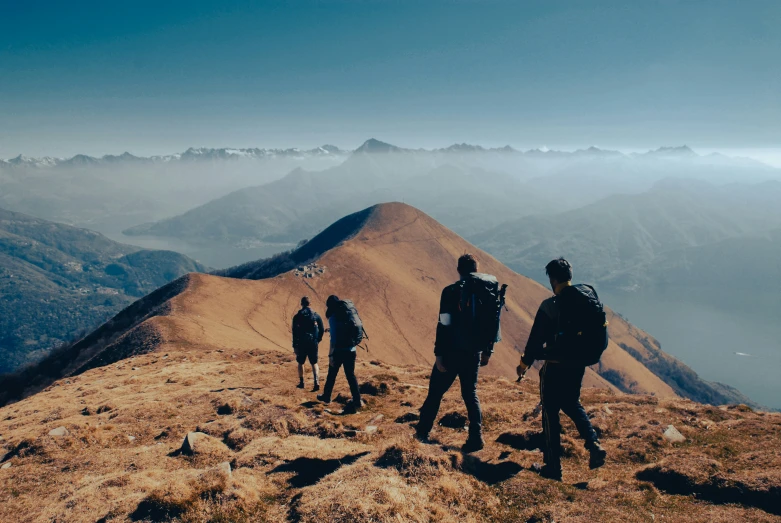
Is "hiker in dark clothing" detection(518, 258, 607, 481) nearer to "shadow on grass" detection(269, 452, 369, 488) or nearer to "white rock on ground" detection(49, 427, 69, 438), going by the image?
"shadow on grass" detection(269, 452, 369, 488)

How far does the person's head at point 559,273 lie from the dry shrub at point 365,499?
160 inches

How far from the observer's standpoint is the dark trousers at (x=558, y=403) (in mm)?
7121

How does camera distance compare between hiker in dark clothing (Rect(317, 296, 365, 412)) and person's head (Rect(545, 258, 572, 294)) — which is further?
hiker in dark clothing (Rect(317, 296, 365, 412))

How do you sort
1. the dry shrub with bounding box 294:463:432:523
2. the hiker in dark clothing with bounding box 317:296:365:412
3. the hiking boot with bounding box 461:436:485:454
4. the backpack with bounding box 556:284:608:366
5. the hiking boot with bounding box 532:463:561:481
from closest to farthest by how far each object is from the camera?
the dry shrub with bounding box 294:463:432:523, the backpack with bounding box 556:284:608:366, the hiking boot with bounding box 532:463:561:481, the hiking boot with bounding box 461:436:485:454, the hiker in dark clothing with bounding box 317:296:365:412

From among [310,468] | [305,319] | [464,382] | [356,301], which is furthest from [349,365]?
[356,301]

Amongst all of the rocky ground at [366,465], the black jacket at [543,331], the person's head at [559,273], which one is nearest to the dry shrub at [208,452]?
the rocky ground at [366,465]

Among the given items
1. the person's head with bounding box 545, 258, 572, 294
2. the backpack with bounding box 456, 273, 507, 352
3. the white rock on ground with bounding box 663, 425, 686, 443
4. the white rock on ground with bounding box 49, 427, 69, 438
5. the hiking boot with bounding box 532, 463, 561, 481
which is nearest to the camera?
the hiking boot with bounding box 532, 463, 561, 481

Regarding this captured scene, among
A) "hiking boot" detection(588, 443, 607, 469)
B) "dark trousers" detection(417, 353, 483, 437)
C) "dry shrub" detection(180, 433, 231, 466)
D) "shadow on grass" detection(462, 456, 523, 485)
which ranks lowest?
"dry shrub" detection(180, 433, 231, 466)

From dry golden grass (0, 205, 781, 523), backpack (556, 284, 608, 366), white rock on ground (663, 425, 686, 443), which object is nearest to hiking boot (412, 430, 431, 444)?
dry golden grass (0, 205, 781, 523)

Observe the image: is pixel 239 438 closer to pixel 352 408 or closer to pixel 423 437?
pixel 352 408

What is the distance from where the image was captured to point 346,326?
1198cm

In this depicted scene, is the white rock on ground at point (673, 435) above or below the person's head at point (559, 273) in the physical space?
below

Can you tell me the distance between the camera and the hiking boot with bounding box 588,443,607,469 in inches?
289

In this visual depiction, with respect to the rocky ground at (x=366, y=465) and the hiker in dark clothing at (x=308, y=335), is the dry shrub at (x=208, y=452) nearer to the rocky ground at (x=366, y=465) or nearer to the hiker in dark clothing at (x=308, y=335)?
the rocky ground at (x=366, y=465)
